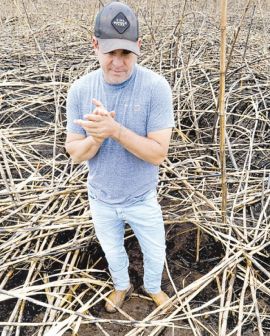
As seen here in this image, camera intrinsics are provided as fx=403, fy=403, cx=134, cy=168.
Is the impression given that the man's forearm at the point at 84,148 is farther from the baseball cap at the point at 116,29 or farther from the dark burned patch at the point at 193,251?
the dark burned patch at the point at 193,251

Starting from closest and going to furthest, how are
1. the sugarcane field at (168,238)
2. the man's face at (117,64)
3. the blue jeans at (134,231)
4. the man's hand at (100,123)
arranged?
the man's hand at (100,123), the man's face at (117,64), the blue jeans at (134,231), the sugarcane field at (168,238)

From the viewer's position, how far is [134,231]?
5.04 feet

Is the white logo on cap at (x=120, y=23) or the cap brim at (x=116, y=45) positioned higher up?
the white logo on cap at (x=120, y=23)

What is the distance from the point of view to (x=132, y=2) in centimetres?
463

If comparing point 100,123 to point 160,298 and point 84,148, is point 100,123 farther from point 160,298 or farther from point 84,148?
point 160,298

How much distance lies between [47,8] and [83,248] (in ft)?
16.8

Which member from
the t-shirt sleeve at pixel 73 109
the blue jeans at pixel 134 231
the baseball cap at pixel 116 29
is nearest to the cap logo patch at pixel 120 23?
the baseball cap at pixel 116 29

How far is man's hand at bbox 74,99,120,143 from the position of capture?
3.58 feet

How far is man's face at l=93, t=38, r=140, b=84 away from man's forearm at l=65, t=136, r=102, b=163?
195mm

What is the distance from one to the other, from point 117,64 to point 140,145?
0.25 m

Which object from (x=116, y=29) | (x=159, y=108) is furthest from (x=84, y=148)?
(x=116, y=29)

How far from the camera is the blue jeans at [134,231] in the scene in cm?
142

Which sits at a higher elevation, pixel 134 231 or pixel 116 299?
pixel 134 231

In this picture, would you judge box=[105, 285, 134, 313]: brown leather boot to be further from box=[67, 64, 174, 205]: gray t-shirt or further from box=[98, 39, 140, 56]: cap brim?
box=[98, 39, 140, 56]: cap brim
